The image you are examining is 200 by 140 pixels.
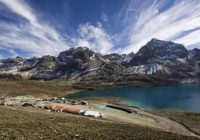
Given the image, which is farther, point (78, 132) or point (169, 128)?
point (169, 128)

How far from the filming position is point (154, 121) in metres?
77.8

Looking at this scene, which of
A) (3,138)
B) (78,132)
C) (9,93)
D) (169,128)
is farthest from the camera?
(9,93)

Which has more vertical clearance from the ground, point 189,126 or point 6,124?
point 6,124

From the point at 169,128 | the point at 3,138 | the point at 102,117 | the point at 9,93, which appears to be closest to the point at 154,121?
the point at 169,128

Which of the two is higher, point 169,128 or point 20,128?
point 20,128

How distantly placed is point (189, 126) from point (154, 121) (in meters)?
10.4

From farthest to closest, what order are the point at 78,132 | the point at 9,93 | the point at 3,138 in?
the point at 9,93
the point at 78,132
the point at 3,138

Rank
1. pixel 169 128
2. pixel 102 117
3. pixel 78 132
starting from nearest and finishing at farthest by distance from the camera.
A: pixel 78 132, pixel 169 128, pixel 102 117

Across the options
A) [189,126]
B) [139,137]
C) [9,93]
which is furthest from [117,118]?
[9,93]

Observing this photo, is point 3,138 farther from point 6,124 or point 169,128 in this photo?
point 169,128

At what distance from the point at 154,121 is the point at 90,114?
62.6 feet

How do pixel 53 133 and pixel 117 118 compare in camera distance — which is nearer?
pixel 53 133

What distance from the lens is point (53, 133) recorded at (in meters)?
40.8

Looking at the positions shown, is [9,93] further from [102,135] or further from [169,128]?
[102,135]
